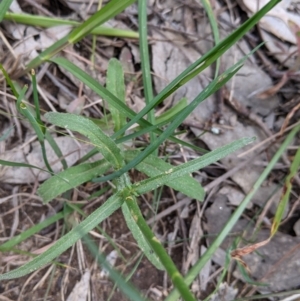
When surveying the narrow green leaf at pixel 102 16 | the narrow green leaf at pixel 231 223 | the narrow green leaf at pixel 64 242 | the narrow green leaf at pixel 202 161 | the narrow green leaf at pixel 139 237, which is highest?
the narrow green leaf at pixel 102 16

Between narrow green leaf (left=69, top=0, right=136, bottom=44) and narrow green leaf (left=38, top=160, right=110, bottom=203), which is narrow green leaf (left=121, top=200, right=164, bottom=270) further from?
narrow green leaf (left=69, top=0, right=136, bottom=44)

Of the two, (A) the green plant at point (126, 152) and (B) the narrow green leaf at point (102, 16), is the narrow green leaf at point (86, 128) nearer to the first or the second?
(A) the green plant at point (126, 152)

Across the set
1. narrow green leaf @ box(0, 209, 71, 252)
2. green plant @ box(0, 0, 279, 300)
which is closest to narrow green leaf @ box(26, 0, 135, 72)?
green plant @ box(0, 0, 279, 300)

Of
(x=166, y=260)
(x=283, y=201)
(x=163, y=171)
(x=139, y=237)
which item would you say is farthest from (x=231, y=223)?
(x=166, y=260)

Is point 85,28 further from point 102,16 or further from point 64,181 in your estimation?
point 64,181

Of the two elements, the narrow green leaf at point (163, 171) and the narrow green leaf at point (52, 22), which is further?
the narrow green leaf at point (52, 22)

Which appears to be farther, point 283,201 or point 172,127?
point 283,201

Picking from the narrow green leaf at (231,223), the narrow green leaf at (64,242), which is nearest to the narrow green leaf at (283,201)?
the narrow green leaf at (231,223)

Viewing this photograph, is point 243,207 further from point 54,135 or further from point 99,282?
point 54,135
